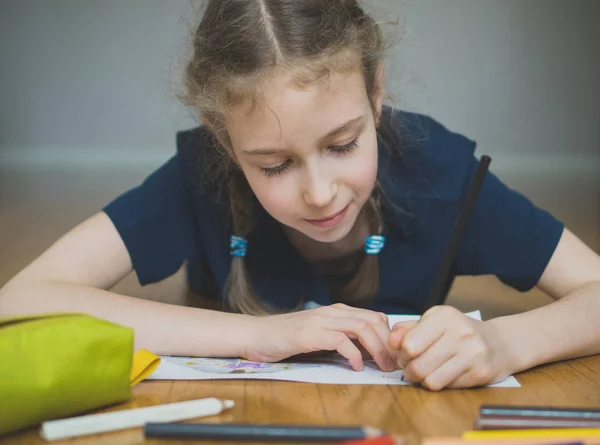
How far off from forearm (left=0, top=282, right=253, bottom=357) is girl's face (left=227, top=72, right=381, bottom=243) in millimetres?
145

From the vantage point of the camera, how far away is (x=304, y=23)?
93 centimetres

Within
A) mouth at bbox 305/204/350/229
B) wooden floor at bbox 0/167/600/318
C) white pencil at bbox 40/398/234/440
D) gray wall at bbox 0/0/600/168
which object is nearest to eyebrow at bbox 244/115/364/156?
mouth at bbox 305/204/350/229

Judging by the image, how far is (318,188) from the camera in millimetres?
881

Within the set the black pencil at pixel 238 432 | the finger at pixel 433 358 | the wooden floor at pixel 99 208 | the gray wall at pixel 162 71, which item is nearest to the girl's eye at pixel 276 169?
the finger at pixel 433 358

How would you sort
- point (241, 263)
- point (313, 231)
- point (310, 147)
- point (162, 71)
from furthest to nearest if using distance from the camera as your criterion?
1. point (162, 71)
2. point (241, 263)
3. point (313, 231)
4. point (310, 147)

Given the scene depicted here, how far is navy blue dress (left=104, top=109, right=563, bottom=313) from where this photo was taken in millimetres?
1146

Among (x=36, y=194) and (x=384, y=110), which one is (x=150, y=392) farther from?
(x=36, y=194)

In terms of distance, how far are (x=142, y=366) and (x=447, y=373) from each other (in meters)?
0.28

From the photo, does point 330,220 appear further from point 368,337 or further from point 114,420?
point 114,420

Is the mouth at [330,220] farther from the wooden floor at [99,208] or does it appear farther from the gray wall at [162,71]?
the gray wall at [162,71]

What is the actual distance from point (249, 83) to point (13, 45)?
10.8 ft

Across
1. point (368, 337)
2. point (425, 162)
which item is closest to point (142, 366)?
point (368, 337)

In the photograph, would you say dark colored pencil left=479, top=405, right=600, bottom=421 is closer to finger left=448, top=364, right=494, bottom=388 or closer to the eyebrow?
finger left=448, top=364, right=494, bottom=388

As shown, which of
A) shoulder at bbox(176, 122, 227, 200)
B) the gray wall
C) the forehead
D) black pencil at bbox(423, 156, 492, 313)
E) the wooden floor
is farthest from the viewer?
the gray wall
